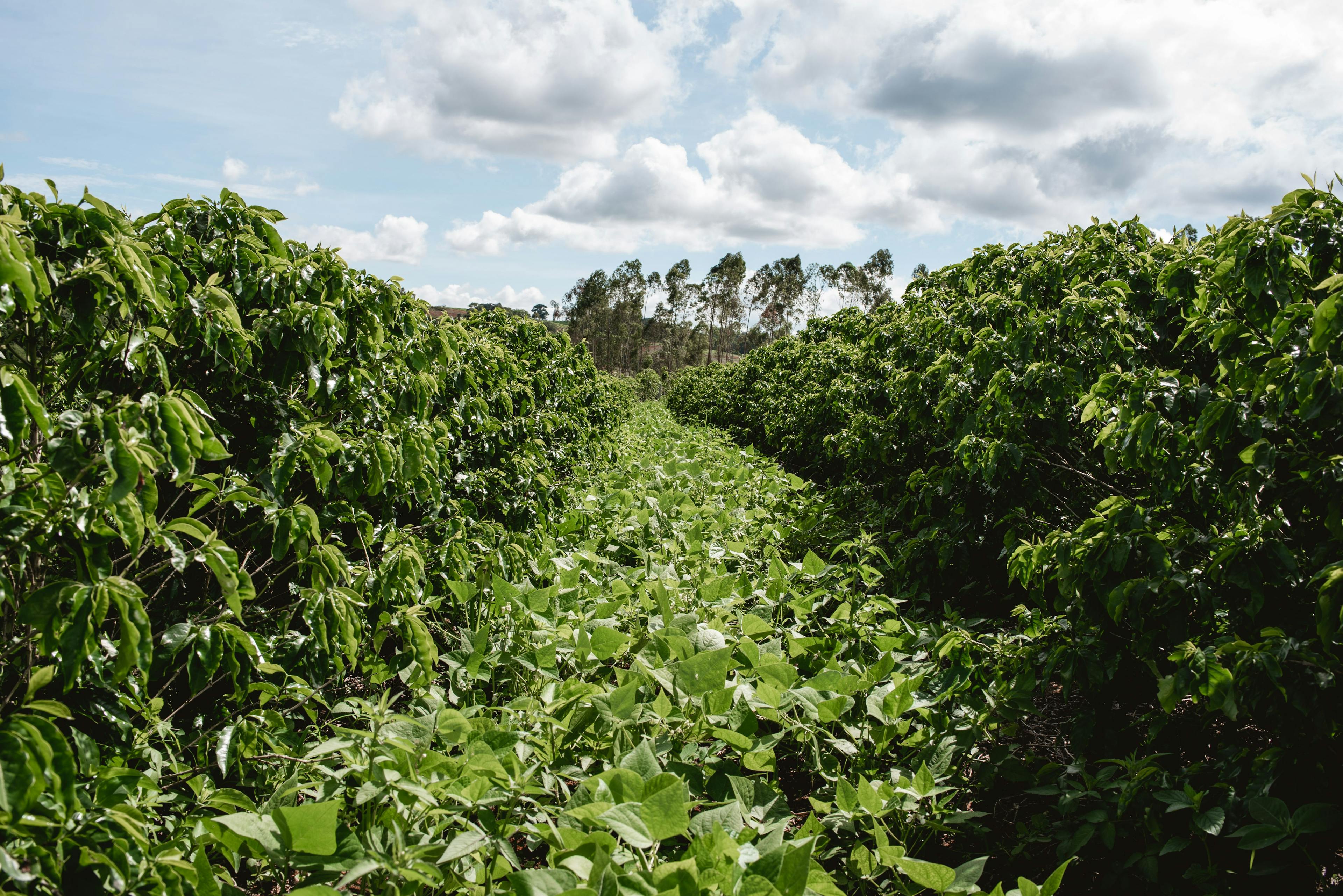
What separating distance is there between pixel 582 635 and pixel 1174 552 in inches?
88.1

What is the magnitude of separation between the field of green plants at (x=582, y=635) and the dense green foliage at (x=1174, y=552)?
0.02 meters

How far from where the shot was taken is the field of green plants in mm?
1669

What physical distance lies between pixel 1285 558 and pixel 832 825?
1.58 m

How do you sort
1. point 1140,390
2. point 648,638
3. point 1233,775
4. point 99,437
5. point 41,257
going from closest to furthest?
point 99,437
point 41,257
point 1233,775
point 1140,390
point 648,638

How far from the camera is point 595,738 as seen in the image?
104 inches

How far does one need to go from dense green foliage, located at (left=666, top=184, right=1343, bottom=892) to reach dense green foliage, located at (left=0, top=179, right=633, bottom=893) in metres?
2.24

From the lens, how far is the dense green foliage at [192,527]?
1436 millimetres

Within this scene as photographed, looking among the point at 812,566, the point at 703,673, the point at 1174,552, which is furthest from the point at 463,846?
the point at 812,566

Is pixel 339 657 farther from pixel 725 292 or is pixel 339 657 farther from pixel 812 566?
pixel 725 292

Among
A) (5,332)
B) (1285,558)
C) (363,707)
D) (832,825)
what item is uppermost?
(5,332)

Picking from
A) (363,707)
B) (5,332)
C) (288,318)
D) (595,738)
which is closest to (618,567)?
(595,738)

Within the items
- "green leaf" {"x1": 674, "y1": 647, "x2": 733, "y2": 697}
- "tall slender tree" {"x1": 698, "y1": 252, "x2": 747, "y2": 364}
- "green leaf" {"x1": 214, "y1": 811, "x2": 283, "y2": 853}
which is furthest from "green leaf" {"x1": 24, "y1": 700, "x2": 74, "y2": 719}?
"tall slender tree" {"x1": 698, "y1": 252, "x2": 747, "y2": 364}

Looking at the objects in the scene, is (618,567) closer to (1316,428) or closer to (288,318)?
(288,318)

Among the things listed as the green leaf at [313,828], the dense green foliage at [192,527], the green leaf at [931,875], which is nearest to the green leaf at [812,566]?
the dense green foliage at [192,527]
